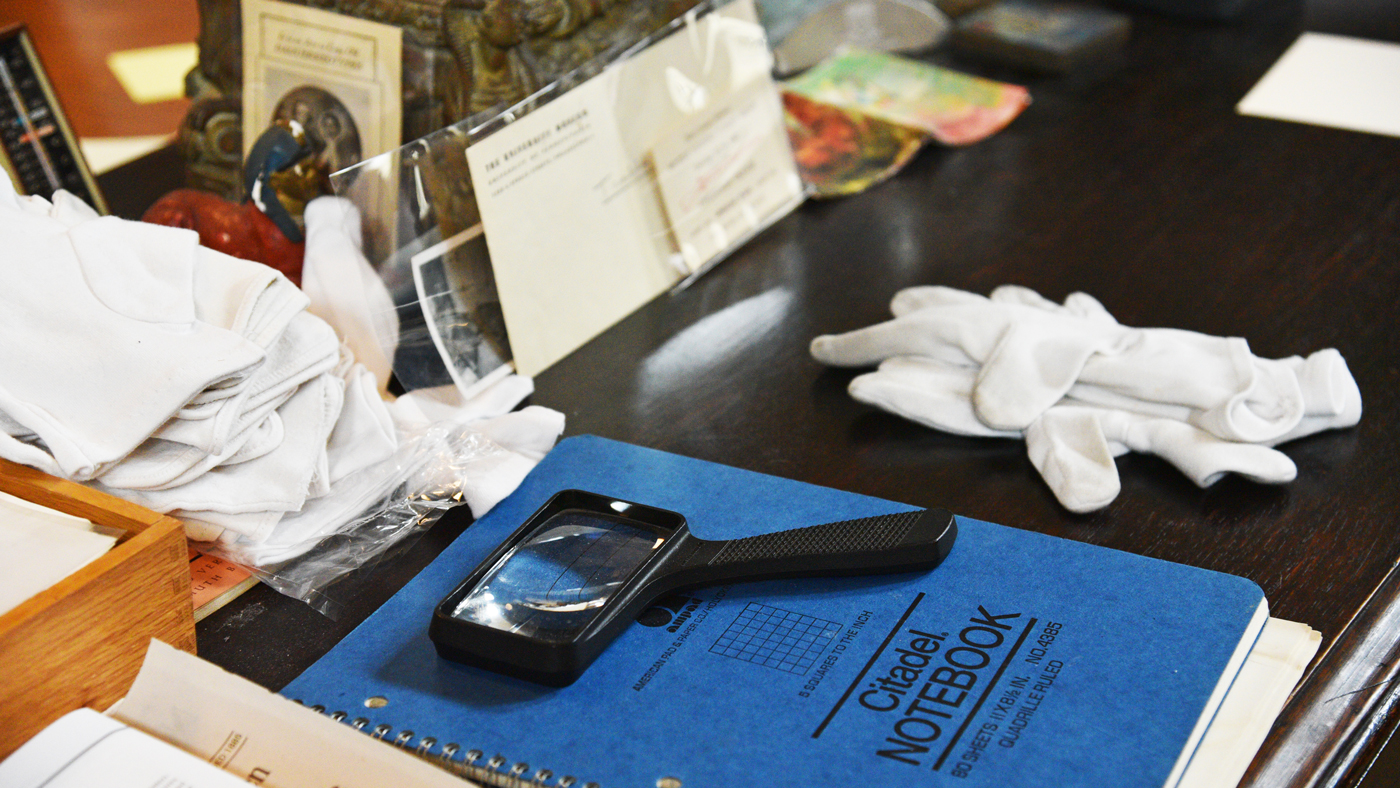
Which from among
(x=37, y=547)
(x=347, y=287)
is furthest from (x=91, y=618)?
(x=347, y=287)

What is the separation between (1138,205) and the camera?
1061 millimetres

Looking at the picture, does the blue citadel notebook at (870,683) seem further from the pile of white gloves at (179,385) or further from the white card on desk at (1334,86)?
the white card on desk at (1334,86)

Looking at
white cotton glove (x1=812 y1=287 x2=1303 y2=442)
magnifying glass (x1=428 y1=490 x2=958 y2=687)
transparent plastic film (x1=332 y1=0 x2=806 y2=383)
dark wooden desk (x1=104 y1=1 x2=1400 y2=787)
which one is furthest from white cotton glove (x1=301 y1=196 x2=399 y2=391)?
white cotton glove (x1=812 y1=287 x2=1303 y2=442)

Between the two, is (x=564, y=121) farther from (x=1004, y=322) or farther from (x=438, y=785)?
(x=438, y=785)

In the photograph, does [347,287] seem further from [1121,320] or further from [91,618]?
[1121,320]

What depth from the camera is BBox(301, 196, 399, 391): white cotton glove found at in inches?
29.9

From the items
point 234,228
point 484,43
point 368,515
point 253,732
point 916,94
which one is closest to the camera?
point 253,732

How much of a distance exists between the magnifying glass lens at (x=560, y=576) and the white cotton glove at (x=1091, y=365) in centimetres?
27

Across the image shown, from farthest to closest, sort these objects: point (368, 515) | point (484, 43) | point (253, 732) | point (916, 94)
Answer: point (916, 94), point (484, 43), point (368, 515), point (253, 732)

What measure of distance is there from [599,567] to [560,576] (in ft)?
0.07

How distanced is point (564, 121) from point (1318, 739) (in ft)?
2.05

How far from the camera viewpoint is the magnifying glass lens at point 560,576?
1.79ft

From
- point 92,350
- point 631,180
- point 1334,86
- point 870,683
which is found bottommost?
point 1334,86

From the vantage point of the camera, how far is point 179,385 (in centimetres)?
55
